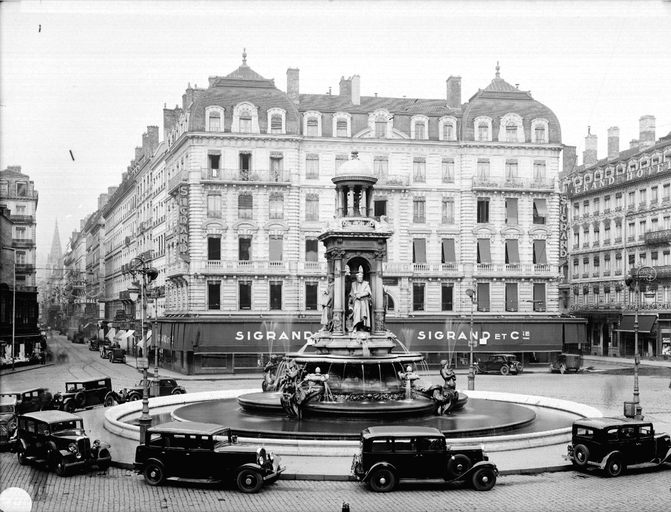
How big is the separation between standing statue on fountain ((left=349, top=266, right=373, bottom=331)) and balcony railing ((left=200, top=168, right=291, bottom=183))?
2938cm

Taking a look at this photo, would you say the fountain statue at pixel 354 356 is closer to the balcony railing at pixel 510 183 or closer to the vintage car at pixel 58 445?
the vintage car at pixel 58 445

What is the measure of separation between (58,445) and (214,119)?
39.5 meters

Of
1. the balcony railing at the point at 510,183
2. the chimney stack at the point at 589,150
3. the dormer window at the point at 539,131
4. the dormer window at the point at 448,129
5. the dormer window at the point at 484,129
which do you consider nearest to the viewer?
the balcony railing at the point at 510,183

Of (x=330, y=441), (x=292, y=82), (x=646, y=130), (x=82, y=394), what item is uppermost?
(x=292, y=82)

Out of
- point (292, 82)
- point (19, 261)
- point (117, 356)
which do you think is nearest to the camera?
point (19, 261)

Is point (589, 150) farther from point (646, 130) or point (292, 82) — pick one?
point (292, 82)

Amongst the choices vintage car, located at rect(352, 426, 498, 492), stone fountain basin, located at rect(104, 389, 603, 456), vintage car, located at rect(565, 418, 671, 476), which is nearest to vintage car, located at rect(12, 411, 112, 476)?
stone fountain basin, located at rect(104, 389, 603, 456)

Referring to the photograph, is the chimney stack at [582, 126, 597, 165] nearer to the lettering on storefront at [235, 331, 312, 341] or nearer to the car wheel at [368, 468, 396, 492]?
the lettering on storefront at [235, 331, 312, 341]

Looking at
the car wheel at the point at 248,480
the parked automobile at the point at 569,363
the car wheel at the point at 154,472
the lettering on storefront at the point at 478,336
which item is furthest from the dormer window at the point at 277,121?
the car wheel at the point at 248,480

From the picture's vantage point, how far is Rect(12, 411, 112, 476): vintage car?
20359mm

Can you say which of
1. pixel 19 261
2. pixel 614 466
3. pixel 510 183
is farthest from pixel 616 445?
pixel 19 261

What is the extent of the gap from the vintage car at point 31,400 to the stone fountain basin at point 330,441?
2.98 metres

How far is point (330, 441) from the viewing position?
21.8 metres

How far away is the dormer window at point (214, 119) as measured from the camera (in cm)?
5728
